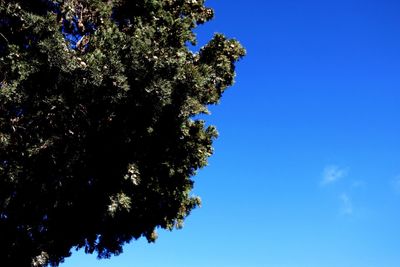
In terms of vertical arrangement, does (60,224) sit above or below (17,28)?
below

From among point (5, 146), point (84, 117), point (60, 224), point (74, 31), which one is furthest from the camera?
point (74, 31)

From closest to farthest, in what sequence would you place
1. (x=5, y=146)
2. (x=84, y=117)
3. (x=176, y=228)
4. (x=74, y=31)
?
1. (x=5, y=146)
2. (x=84, y=117)
3. (x=74, y=31)
4. (x=176, y=228)

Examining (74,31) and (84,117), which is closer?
(84,117)

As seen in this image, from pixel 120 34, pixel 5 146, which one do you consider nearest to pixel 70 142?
pixel 5 146

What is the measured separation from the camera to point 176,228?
1542 centimetres

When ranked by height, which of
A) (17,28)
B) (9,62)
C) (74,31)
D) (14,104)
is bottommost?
(14,104)

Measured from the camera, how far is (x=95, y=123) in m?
11.5

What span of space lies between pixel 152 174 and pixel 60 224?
3.63 m

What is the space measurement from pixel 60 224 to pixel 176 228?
4.79 meters

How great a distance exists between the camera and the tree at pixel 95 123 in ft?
35.0

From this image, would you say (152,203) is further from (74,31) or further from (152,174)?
(74,31)

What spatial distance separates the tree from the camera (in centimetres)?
1068

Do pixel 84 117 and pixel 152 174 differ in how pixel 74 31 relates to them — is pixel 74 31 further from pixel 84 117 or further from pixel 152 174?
pixel 152 174

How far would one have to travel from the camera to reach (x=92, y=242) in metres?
14.0
